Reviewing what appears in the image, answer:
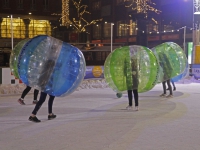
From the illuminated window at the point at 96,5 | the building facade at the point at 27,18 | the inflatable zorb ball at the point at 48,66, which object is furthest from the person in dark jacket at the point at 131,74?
the illuminated window at the point at 96,5

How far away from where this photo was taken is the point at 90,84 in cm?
1531

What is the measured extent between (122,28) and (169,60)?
28.5 metres

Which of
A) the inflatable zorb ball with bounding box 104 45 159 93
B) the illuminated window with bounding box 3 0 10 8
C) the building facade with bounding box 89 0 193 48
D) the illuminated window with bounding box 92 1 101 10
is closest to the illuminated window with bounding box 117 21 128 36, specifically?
the building facade with bounding box 89 0 193 48

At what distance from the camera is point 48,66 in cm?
732

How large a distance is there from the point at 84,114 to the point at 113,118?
3.07ft

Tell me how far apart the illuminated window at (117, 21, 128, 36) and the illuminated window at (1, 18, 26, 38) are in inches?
433

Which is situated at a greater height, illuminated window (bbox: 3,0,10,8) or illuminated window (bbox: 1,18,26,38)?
illuminated window (bbox: 3,0,10,8)

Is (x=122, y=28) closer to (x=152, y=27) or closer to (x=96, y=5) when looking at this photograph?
(x=152, y=27)

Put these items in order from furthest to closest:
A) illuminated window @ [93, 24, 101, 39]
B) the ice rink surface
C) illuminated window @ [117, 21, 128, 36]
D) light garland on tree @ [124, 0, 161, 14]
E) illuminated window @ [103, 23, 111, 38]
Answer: illuminated window @ [93, 24, 101, 39]
illuminated window @ [103, 23, 111, 38]
illuminated window @ [117, 21, 128, 36]
light garland on tree @ [124, 0, 161, 14]
the ice rink surface

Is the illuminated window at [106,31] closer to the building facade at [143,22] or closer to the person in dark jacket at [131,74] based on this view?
the building facade at [143,22]

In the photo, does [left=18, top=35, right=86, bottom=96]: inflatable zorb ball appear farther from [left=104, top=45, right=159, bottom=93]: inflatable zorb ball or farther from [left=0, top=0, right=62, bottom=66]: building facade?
[left=0, top=0, right=62, bottom=66]: building facade

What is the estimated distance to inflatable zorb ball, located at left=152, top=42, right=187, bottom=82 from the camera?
1088 centimetres

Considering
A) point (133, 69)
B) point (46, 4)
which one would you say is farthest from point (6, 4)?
point (133, 69)

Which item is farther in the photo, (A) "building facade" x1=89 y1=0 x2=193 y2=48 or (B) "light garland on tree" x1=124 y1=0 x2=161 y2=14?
(B) "light garland on tree" x1=124 y1=0 x2=161 y2=14
